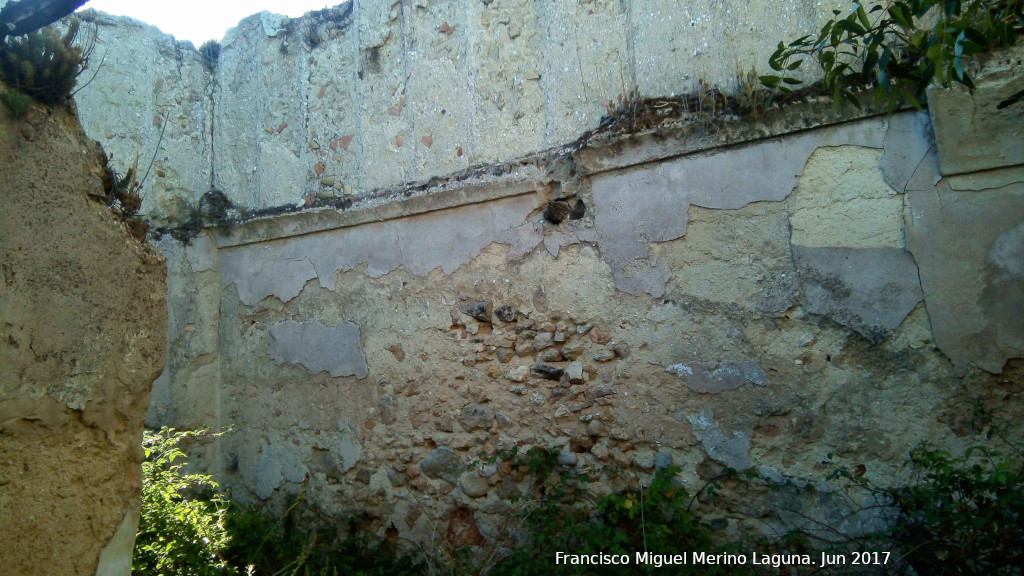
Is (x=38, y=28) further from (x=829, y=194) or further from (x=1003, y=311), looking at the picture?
(x=1003, y=311)

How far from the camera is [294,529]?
14.6 feet

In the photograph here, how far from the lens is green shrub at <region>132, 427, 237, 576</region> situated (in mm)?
3629

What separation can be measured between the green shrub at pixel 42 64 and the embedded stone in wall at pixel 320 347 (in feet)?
7.32

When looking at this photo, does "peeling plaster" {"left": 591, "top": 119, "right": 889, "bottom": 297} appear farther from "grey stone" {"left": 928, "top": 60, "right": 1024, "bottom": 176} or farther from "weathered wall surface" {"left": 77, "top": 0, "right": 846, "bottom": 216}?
"weathered wall surface" {"left": 77, "top": 0, "right": 846, "bottom": 216}

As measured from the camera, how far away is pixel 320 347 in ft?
14.9

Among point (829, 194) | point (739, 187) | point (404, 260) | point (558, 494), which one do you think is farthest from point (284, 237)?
point (829, 194)

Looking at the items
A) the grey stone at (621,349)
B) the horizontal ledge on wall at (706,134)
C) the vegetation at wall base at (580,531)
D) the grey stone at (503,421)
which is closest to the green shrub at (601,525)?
the vegetation at wall base at (580,531)

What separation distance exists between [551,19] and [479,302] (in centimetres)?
161

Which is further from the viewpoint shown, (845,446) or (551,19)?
(551,19)

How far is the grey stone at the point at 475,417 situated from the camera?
3.93m

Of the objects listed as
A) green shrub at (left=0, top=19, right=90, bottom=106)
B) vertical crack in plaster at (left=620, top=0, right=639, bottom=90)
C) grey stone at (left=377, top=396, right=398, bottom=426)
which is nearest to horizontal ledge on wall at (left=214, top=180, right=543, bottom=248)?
vertical crack in plaster at (left=620, top=0, right=639, bottom=90)

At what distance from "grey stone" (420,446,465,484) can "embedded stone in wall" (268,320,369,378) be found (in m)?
0.67

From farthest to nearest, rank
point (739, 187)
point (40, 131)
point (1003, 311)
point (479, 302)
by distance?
1. point (479, 302)
2. point (739, 187)
3. point (1003, 311)
4. point (40, 131)

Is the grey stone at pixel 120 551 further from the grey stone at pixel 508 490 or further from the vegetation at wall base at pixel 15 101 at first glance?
the grey stone at pixel 508 490
